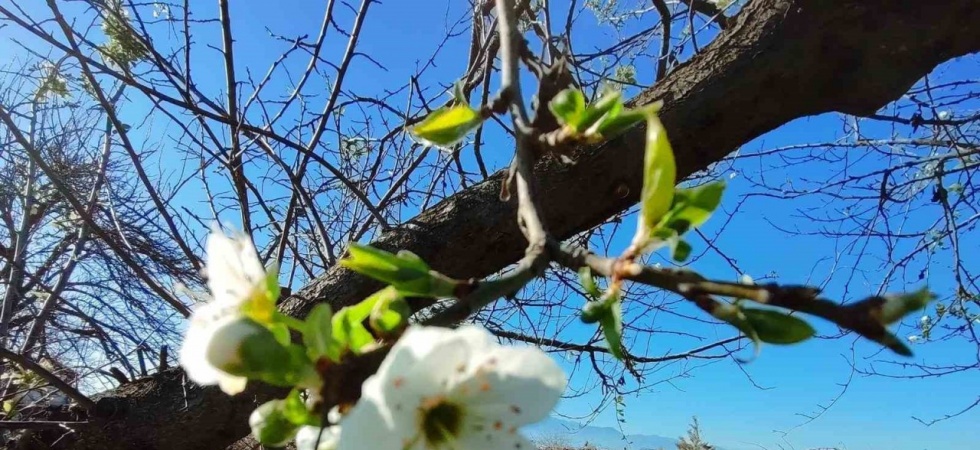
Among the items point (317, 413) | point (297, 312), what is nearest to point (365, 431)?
point (317, 413)

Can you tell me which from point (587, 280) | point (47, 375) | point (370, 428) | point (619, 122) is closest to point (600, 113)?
point (619, 122)

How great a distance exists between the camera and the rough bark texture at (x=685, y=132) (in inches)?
38.9

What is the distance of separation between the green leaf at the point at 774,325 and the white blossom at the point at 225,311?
21 centimetres

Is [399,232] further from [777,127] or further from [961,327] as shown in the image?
[961,327]

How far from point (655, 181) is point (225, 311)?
213 millimetres

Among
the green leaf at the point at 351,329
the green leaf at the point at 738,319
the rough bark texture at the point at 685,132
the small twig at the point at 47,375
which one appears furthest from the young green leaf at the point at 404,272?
the small twig at the point at 47,375

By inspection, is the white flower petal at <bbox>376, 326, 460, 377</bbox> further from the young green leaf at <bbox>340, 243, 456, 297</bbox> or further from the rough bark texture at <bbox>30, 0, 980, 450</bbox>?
the rough bark texture at <bbox>30, 0, 980, 450</bbox>

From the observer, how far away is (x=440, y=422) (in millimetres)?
302

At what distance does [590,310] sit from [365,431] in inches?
4.7

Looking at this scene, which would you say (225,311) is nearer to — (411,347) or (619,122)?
(411,347)

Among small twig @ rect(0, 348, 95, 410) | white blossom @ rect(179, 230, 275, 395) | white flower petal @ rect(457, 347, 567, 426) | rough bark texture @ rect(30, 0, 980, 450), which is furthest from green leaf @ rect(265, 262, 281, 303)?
small twig @ rect(0, 348, 95, 410)

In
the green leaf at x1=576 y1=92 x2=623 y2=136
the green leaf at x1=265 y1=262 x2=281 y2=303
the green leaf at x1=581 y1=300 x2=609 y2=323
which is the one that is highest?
the green leaf at x1=576 y1=92 x2=623 y2=136

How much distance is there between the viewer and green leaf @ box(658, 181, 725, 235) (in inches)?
13.5

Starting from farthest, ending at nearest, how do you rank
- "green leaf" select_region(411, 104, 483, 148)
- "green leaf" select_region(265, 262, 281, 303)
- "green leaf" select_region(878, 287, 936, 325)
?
"green leaf" select_region(411, 104, 483, 148), "green leaf" select_region(265, 262, 281, 303), "green leaf" select_region(878, 287, 936, 325)
